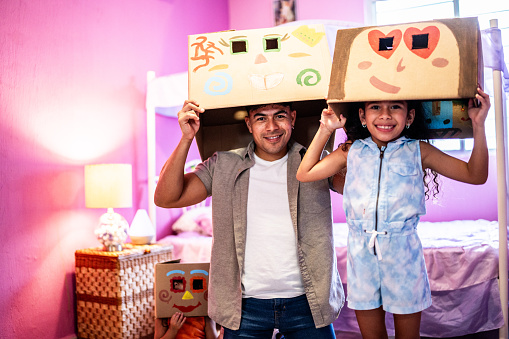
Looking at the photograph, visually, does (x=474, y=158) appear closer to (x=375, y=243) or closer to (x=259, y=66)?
(x=375, y=243)

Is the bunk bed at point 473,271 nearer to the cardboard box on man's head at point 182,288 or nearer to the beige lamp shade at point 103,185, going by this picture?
the cardboard box on man's head at point 182,288

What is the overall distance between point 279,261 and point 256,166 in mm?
302

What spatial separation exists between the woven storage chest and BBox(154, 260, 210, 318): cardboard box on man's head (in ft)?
3.20

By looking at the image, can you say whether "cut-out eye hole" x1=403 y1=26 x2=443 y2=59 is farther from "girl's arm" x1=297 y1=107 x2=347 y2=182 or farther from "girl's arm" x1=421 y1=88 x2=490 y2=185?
"girl's arm" x1=297 y1=107 x2=347 y2=182

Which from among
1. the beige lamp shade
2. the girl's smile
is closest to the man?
the girl's smile

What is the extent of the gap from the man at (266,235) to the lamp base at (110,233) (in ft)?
5.34

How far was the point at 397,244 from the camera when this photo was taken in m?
1.26

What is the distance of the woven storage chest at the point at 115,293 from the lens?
2881mm

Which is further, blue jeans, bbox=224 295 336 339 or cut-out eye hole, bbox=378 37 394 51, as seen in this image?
blue jeans, bbox=224 295 336 339

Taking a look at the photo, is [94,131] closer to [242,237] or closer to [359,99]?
[242,237]

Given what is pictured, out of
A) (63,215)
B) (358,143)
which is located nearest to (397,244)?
(358,143)

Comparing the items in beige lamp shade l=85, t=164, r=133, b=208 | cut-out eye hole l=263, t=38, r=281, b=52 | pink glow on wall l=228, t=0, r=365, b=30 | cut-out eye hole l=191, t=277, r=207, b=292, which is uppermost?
pink glow on wall l=228, t=0, r=365, b=30

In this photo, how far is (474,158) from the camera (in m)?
1.22

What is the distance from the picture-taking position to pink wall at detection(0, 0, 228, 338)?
2736 millimetres
